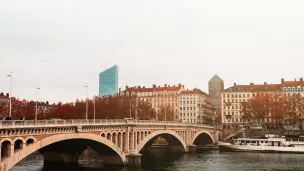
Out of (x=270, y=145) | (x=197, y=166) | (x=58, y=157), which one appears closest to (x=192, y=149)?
(x=270, y=145)

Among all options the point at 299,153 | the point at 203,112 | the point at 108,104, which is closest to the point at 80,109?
the point at 108,104

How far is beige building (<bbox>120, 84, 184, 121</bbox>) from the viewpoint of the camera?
→ 590 feet

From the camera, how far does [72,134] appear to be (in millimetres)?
55188

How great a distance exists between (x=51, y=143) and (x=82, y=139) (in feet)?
40.7

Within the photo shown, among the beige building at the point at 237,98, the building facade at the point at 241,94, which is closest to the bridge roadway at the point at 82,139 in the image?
the beige building at the point at 237,98

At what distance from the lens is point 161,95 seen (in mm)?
181500

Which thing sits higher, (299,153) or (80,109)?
(80,109)

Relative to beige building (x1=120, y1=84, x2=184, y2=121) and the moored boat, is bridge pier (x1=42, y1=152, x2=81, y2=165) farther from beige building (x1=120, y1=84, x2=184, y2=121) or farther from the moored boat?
beige building (x1=120, y1=84, x2=184, y2=121)

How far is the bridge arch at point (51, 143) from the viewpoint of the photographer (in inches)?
1687

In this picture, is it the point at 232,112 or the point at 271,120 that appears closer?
the point at 271,120

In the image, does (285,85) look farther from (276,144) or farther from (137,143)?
(137,143)

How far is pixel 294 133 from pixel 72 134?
8991 cm

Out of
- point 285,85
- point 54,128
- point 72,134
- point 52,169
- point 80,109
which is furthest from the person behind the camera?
point 285,85

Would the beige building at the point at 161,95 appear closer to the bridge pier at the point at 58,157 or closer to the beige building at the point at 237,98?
the beige building at the point at 237,98
